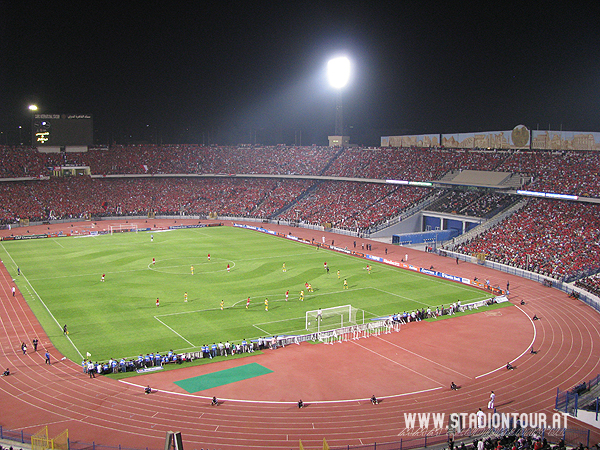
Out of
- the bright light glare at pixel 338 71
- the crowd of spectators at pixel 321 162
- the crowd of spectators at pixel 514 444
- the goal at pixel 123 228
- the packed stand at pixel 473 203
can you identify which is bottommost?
the crowd of spectators at pixel 514 444

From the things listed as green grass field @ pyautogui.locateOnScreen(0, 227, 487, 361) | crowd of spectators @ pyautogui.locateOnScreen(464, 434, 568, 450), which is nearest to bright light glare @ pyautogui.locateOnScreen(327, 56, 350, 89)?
green grass field @ pyautogui.locateOnScreen(0, 227, 487, 361)

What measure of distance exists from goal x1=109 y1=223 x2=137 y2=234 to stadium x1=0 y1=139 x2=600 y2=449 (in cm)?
132

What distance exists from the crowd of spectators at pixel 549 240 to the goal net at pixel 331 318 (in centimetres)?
2200

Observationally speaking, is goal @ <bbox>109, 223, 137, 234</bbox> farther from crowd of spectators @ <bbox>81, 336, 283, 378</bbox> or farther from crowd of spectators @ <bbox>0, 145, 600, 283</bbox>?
crowd of spectators @ <bbox>81, 336, 283, 378</bbox>

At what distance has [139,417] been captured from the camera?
2280cm

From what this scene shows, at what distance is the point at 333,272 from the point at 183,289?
15.3 m

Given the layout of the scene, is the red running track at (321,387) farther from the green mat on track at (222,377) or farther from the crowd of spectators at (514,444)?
the crowd of spectators at (514,444)

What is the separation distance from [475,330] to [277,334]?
13.6 meters

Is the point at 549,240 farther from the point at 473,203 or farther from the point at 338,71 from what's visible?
the point at 338,71

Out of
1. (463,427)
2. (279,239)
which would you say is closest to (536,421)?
(463,427)

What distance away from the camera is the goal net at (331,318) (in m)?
35.6

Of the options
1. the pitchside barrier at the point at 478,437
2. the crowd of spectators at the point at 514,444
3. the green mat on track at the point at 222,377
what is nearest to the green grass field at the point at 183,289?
the green mat on track at the point at 222,377

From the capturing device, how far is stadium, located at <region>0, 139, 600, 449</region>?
23.2m

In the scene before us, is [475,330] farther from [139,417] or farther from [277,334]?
[139,417]
